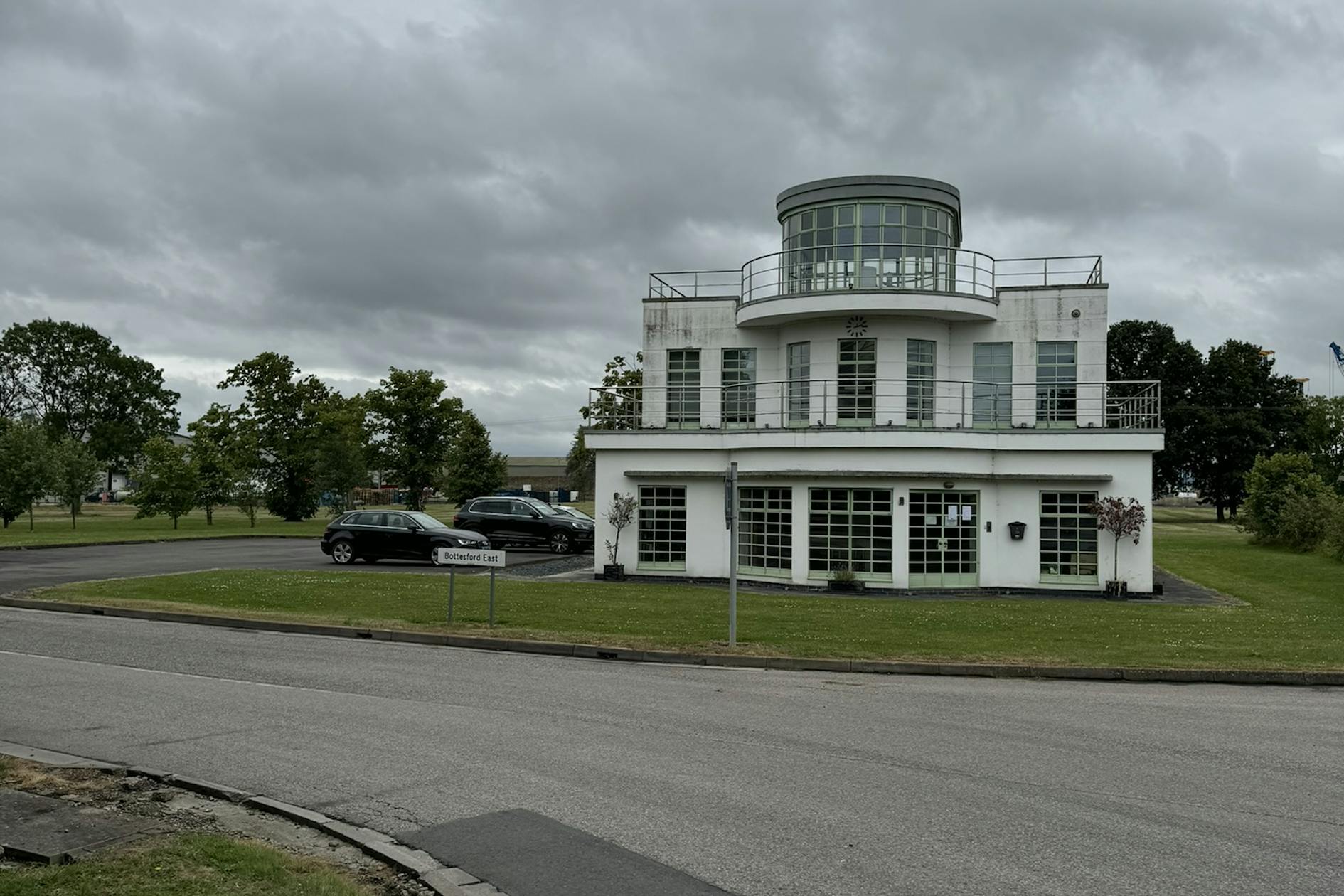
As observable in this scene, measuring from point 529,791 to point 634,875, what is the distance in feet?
6.04

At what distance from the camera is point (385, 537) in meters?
30.3

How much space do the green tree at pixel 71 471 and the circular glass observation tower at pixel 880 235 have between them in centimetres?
3828

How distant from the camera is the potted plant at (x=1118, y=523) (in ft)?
80.6

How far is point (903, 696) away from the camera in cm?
1187

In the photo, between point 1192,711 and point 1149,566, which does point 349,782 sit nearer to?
point 1192,711

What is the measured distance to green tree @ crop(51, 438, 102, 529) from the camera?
5053 cm

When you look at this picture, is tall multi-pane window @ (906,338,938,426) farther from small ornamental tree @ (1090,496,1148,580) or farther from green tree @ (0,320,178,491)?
green tree @ (0,320,178,491)

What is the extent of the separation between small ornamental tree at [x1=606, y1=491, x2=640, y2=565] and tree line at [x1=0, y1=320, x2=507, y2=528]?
33.5 meters

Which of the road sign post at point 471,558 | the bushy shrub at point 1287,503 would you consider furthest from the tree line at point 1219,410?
the road sign post at point 471,558

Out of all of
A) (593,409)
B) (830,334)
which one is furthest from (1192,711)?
(593,409)

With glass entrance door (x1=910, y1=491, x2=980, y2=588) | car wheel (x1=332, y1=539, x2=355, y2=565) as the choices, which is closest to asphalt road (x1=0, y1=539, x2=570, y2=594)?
car wheel (x1=332, y1=539, x2=355, y2=565)

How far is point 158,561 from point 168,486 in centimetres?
2438

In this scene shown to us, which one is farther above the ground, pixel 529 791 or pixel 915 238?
pixel 915 238

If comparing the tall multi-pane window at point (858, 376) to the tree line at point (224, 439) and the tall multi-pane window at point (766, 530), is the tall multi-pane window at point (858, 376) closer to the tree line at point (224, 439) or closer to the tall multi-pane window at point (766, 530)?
the tall multi-pane window at point (766, 530)
